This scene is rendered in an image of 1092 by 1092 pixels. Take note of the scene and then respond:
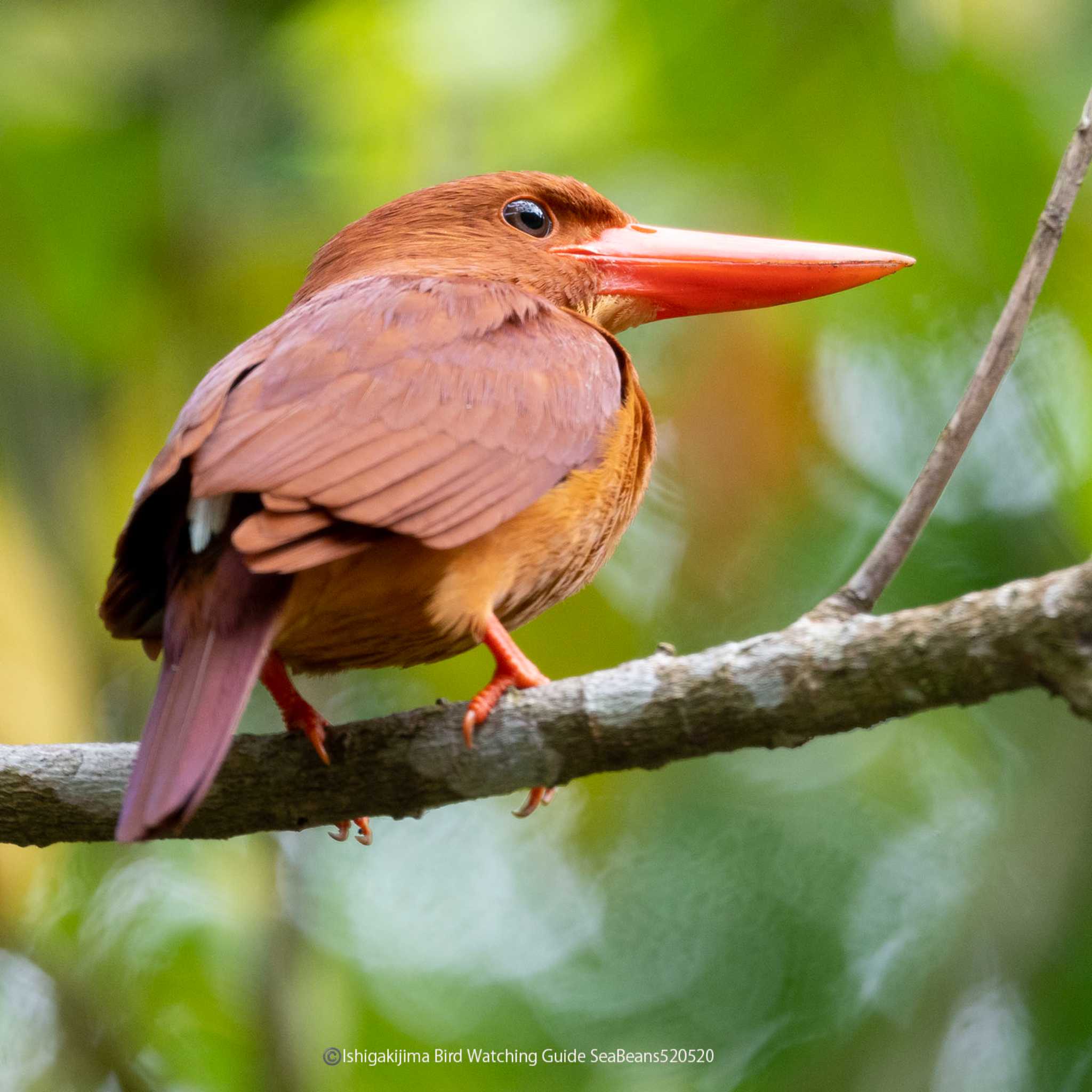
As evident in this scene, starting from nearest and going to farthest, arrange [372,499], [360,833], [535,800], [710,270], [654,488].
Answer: [372,499] → [535,800] → [360,833] → [710,270] → [654,488]

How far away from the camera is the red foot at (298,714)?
2330 mm

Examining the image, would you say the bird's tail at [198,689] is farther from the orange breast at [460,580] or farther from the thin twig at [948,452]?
the thin twig at [948,452]

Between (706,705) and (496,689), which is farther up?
(706,705)

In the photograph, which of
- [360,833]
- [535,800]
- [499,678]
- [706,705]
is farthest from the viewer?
[360,833]

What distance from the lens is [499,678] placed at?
239 centimetres

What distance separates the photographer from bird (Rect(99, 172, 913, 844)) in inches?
83.1

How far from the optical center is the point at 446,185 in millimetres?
3387

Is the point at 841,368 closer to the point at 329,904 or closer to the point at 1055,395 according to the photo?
the point at 1055,395

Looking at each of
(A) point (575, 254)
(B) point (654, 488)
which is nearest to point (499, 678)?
(A) point (575, 254)

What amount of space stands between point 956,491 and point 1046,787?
40.0 inches

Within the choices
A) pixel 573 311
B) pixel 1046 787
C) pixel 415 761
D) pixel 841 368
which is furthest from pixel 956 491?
pixel 415 761

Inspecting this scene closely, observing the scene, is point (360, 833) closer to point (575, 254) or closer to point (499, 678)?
point (499, 678)

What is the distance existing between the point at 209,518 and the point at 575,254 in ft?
4.58

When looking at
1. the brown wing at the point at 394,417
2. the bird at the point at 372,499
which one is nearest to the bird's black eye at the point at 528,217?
the bird at the point at 372,499
